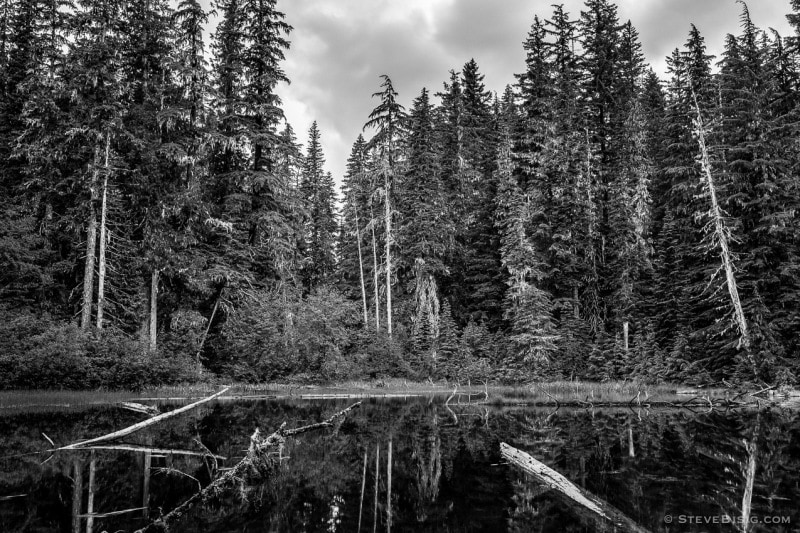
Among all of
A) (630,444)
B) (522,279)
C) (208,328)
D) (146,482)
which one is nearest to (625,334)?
(522,279)

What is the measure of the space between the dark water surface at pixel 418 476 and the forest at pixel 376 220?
1013cm

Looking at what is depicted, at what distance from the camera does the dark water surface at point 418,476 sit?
6535mm

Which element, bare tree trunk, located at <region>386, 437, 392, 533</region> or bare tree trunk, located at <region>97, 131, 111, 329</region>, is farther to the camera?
bare tree trunk, located at <region>97, 131, 111, 329</region>

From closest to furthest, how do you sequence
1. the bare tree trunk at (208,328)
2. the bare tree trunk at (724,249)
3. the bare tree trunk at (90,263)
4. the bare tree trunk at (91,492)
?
the bare tree trunk at (91,492) → the bare tree trunk at (724,249) → the bare tree trunk at (90,263) → the bare tree trunk at (208,328)

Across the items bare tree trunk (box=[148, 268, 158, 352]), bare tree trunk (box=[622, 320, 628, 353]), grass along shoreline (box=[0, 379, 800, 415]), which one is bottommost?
grass along shoreline (box=[0, 379, 800, 415])

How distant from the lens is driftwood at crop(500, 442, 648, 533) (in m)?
6.08

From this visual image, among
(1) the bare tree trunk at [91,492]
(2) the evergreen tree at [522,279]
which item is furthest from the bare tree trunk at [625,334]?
(1) the bare tree trunk at [91,492]

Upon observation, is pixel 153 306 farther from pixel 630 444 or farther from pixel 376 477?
pixel 630 444

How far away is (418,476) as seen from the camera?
896 cm

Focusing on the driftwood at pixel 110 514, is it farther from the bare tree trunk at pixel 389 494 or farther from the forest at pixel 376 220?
the forest at pixel 376 220

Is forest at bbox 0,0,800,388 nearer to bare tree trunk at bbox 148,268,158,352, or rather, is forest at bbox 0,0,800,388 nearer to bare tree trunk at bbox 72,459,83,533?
Answer: bare tree trunk at bbox 148,268,158,352

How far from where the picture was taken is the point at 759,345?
22125 millimetres

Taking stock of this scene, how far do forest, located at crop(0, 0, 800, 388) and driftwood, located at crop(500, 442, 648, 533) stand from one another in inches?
738

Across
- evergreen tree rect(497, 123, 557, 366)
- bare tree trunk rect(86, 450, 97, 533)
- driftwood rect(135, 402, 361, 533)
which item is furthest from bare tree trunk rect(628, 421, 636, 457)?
evergreen tree rect(497, 123, 557, 366)
